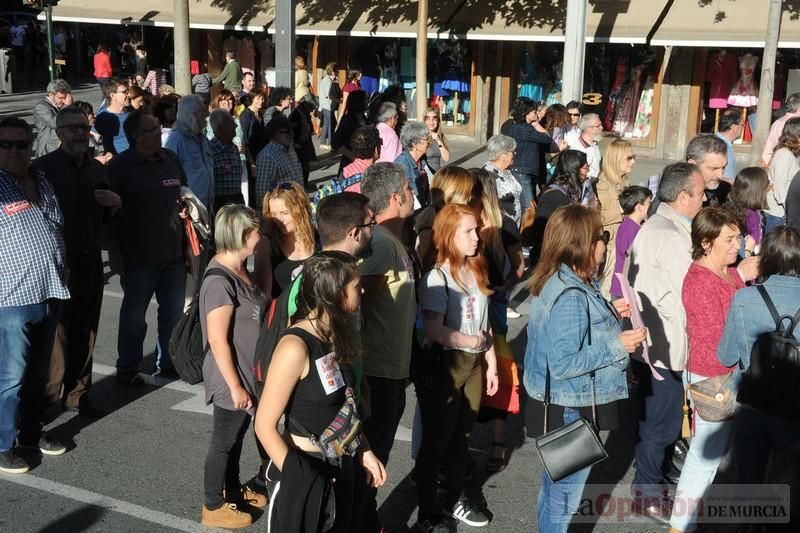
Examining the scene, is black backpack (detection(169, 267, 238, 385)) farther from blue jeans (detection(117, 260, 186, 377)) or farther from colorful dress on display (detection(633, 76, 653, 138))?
colorful dress on display (detection(633, 76, 653, 138))

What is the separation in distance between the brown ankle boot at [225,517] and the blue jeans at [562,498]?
61.7 inches

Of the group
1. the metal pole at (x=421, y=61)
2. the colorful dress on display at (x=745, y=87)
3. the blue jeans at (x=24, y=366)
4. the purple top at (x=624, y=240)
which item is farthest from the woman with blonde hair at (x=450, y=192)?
the colorful dress on display at (x=745, y=87)

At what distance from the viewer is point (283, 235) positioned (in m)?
5.45

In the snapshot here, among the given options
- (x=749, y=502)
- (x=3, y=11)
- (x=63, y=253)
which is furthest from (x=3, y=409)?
(x=3, y=11)

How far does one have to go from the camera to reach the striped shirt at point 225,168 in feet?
28.3

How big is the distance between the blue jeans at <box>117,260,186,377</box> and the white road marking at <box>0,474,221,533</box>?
59.4 inches

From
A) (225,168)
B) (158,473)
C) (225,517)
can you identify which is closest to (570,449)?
(225,517)

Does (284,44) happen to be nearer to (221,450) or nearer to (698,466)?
(221,450)

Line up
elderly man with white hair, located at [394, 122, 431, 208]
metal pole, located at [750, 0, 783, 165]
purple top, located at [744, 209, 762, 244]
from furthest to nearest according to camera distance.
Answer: metal pole, located at [750, 0, 783, 165], elderly man with white hair, located at [394, 122, 431, 208], purple top, located at [744, 209, 762, 244]

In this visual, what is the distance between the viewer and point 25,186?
5344 mm

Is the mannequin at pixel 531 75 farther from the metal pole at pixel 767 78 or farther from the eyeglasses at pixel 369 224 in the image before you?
the eyeglasses at pixel 369 224

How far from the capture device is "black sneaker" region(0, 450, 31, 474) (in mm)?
5473

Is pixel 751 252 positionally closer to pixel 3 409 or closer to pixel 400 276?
pixel 400 276

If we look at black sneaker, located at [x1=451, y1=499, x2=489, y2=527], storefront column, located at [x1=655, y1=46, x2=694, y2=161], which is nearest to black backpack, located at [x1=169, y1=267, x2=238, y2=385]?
black sneaker, located at [x1=451, y1=499, x2=489, y2=527]
